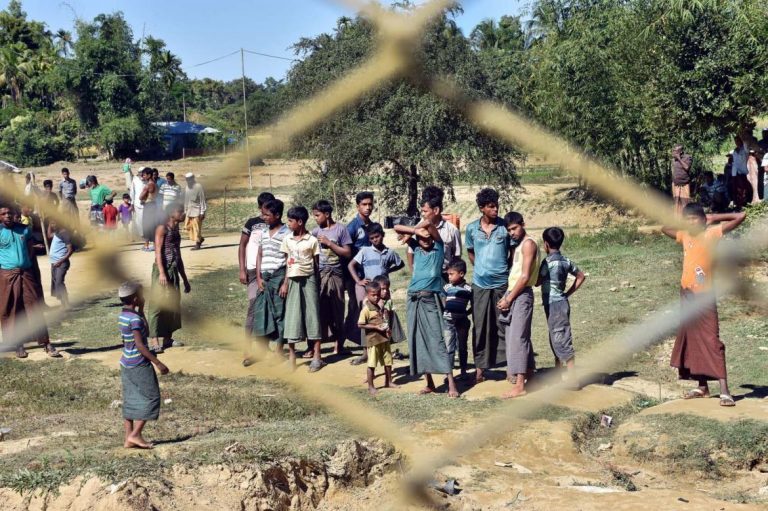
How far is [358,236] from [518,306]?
5.07ft

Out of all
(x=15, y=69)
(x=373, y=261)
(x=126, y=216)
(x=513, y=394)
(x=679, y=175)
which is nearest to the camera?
(x=513, y=394)

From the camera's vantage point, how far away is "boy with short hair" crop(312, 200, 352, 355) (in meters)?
7.89

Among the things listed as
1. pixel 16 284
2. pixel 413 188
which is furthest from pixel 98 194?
pixel 413 188

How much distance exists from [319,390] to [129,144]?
4868 mm

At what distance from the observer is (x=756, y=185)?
469 inches

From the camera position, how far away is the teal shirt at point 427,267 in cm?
698

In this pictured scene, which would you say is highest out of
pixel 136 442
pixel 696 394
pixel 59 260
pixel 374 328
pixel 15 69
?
pixel 15 69

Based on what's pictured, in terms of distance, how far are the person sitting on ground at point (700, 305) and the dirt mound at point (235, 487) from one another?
2074 millimetres

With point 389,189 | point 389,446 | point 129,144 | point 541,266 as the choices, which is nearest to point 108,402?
point 389,446

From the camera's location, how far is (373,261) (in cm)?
778

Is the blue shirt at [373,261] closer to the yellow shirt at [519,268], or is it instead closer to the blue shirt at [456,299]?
the blue shirt at [456,299]

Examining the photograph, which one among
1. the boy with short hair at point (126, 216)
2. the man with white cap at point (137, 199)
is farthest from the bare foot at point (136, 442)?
the man with white cap at point (137, 199)

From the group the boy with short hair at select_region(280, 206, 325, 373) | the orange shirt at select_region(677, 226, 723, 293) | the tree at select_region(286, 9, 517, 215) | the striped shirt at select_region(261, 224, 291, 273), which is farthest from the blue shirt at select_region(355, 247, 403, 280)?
the tree at select_region(286, 9, 517, 215)

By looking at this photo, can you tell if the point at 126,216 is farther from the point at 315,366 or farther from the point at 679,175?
the point at 679,175
